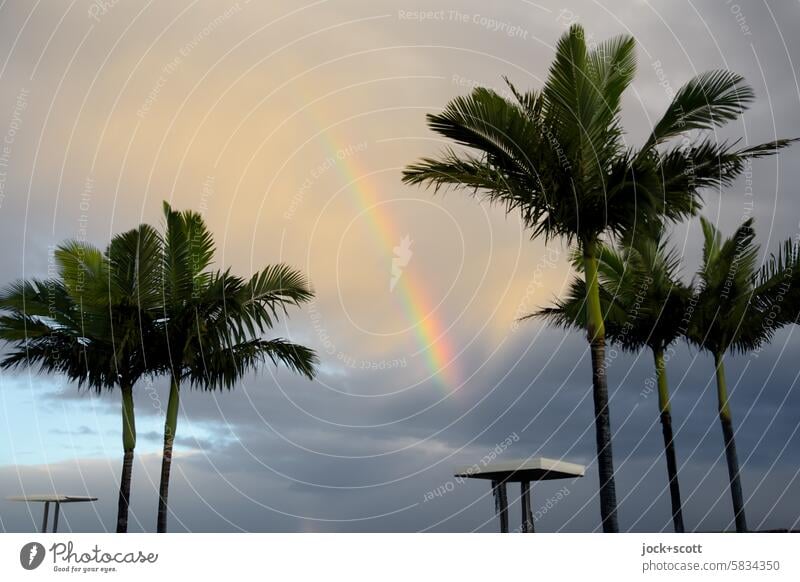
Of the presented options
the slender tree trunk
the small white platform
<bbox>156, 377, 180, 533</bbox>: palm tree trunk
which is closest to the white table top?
the small white platform

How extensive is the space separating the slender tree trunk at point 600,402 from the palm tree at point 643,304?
36.5 ft

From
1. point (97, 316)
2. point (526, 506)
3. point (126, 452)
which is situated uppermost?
point (97, 316)

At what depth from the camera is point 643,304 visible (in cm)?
2861

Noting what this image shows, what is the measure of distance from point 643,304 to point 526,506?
35.9ft

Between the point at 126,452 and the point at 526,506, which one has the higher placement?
the point at 126,452

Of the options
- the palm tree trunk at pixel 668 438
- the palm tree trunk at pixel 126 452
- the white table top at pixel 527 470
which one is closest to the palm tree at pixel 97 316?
the palm tree trunk at pixel 126 452

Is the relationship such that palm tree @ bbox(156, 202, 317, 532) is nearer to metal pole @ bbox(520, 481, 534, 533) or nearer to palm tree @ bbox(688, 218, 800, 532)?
metal pole @ bbox(520, 481, 534, 533)

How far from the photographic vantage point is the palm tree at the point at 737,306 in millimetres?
25562

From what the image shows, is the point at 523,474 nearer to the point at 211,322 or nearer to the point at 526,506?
the point at 526,506

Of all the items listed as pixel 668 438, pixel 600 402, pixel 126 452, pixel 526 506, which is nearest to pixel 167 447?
pixel 126 452

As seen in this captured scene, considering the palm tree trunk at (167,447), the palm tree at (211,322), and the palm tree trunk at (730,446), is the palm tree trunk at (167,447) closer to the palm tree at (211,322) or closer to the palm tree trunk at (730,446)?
the palm tree at (211,322)

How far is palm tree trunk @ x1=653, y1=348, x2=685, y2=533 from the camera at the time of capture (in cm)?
2689
